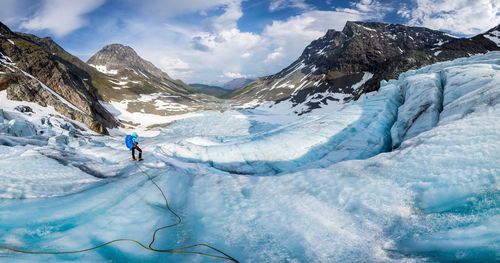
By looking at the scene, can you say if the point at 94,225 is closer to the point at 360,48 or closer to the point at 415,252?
the point at 415,252

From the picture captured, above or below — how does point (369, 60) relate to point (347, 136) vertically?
above

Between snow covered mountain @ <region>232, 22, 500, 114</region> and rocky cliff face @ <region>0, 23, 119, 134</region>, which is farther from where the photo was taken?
snow covered mountain @ <region>232, 22, 500, 114</region>

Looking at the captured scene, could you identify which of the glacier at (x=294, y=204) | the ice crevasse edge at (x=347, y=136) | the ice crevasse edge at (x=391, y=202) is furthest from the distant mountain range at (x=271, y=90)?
the ice crevasse edge at (x=391, y=202)

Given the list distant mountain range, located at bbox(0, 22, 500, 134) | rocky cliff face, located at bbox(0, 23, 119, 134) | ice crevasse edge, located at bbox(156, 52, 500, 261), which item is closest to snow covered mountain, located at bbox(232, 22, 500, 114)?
distant mountain range, located at bbox(0, 22, 500, 134)

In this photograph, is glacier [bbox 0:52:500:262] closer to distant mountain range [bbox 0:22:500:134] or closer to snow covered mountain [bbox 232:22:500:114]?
distant mountain range [bbox 0:22:500:134]

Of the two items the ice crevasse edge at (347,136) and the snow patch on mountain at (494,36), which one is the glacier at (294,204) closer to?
the ice crevasse edge at (347,136)

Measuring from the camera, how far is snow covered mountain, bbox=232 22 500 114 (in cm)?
9275

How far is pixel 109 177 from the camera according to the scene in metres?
14.6

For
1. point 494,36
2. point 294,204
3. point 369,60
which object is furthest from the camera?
point 369,60

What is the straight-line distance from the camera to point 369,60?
150m

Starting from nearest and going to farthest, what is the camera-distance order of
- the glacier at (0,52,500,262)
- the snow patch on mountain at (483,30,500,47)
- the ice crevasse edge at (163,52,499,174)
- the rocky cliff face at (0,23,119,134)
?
the glacier at (0,52,500,262) → the ice crevasse edge at (163,52,499,174) → the rocky cliff face at (0,23,119,134) → the snow patch on mountain at (483,30,500,47)

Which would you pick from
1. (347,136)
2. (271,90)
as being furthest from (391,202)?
(271,90)

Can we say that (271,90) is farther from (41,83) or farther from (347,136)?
(347,136)

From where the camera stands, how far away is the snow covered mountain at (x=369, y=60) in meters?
92.8
